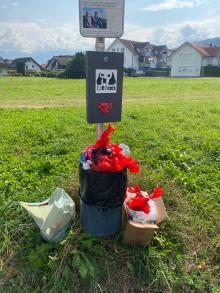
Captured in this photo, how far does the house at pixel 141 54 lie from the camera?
6078 centimetres

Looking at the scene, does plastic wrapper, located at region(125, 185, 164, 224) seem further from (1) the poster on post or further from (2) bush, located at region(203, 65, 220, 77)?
(2) bush, located at region(203, 65, 220, 77)

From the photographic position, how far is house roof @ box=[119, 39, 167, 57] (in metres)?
61.2

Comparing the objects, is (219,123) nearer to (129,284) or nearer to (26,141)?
(26,141)

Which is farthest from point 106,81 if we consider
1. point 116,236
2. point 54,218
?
point 116,236

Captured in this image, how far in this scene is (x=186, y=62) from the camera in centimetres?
5494

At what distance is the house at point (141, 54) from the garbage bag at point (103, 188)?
56.0m

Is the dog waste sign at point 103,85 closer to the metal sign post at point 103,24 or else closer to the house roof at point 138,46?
the metal sign post at point 103,24

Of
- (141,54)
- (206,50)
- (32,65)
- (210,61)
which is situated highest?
(206,50)

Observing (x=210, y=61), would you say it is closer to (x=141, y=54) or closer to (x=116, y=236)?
(x=141, y=54)

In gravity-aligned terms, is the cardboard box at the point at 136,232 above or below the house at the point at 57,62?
below

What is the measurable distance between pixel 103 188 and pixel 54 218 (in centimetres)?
50

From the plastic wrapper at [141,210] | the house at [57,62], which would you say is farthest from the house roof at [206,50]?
the plastic wrapper at [141,210]

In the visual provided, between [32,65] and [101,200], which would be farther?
[32,65]

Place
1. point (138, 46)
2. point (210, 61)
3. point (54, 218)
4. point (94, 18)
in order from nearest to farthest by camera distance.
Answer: point (54, 218), point (94, 18), point (210, 61), point (138, 46)
